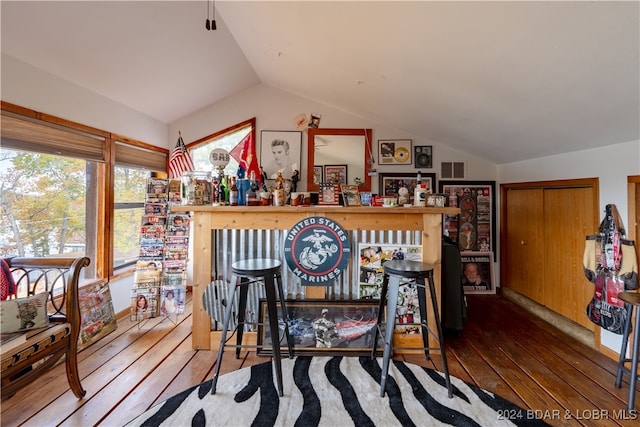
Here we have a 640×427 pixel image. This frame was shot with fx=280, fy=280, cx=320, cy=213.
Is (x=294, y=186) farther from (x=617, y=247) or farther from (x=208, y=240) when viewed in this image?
(x=617, y=247)

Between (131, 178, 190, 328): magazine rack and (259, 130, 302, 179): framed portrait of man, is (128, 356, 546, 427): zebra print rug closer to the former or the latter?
(131, 178, 190, 328): magazine rack

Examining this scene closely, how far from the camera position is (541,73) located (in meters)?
1.66

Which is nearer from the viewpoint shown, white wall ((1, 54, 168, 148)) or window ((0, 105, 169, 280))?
white wall ((1, 54, 168, 148))

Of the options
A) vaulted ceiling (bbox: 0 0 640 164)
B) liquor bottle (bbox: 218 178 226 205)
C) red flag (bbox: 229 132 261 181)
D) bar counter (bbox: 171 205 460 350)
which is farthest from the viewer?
red flag (bbox: 229 132 261 181)

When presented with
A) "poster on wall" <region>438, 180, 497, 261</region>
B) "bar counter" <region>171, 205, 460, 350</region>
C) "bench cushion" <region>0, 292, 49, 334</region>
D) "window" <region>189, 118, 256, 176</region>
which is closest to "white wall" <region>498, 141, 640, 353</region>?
"poster on wall" <region>438, 180, 497, 261</region>

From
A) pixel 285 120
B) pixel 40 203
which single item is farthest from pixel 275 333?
pixel 285 120

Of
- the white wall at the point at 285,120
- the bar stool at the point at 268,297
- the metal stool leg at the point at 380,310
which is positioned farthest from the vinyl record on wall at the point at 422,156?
the bar stool at the point at 268,297

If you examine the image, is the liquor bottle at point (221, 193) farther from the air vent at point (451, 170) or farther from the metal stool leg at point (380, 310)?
the air vent at point (451, 170)

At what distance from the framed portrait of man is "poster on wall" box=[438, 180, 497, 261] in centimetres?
202

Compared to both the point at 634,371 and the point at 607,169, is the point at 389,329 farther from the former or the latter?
the point at 607,169

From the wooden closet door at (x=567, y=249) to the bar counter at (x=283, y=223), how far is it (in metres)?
1.52

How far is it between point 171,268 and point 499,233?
413 cm

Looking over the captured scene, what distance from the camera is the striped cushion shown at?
1423mm

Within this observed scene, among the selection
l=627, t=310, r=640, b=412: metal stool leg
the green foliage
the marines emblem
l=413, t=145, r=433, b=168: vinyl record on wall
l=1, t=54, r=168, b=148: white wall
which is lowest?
l=627, t=310, r=640, b=412: metal stool leg
